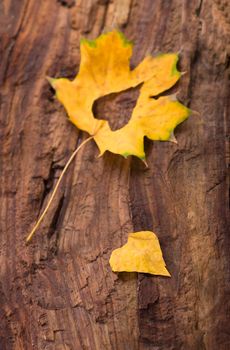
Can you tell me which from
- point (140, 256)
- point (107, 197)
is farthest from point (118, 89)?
point (140, 256)

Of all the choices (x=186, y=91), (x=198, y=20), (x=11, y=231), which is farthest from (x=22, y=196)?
(x=198, y=20)

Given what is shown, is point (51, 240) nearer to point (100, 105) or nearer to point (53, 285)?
point (53, 285)

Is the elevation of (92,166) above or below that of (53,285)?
above

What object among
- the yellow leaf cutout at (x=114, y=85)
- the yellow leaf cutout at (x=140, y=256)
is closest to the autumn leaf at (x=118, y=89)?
the yellow leaf cutout at (x=114, y=85)

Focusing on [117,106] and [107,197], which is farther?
[117,106]

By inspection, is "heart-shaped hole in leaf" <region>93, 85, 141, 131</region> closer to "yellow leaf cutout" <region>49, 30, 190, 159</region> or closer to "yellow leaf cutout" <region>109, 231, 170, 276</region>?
"yellow leaf cutout" <region>49, 30, 190, 159</region>

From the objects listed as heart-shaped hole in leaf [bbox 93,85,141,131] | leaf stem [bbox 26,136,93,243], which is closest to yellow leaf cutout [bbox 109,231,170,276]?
leaf stem [bbox 26,136,93,243]

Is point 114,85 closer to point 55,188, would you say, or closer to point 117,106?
point 117,106
